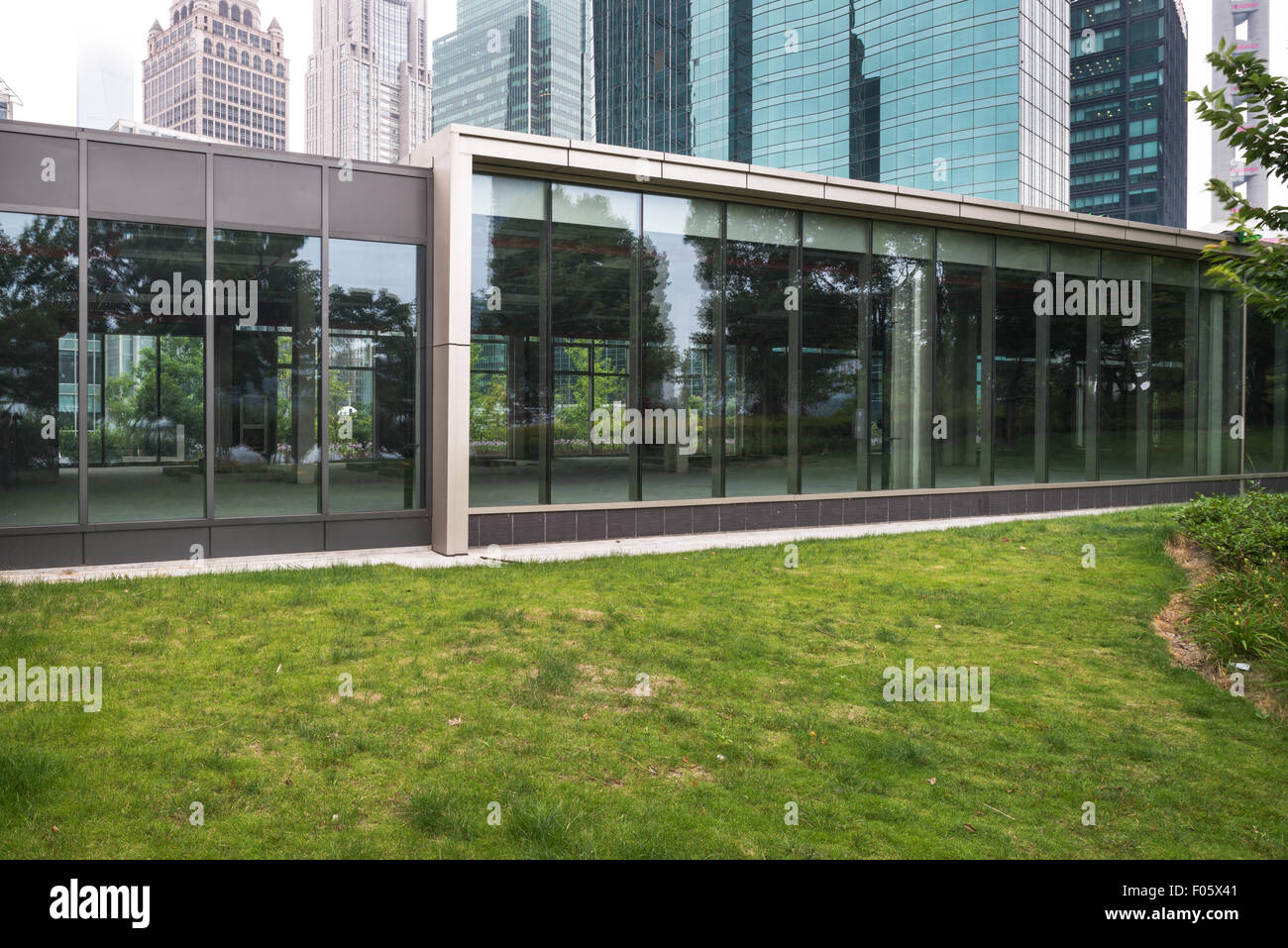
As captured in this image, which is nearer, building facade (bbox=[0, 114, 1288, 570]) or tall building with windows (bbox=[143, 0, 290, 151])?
building facade (bbox=[0, 114, 1288, 570])

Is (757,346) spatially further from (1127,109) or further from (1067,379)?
(1127,109)

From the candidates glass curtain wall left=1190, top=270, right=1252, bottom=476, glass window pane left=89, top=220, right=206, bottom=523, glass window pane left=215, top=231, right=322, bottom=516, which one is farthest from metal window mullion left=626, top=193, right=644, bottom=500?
glass curtain wall left=1190, top=270, right=1252, bottom=476

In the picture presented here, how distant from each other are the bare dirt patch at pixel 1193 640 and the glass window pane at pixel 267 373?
33.2ft

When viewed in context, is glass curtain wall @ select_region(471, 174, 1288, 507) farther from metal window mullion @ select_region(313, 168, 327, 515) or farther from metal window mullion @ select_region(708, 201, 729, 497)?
metal window mullion @ select_region(313, 168, 327, 515)

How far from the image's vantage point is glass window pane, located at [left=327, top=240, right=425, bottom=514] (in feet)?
40.4

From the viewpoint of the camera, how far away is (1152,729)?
5.90 meters

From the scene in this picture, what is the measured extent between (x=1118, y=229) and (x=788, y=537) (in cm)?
1025

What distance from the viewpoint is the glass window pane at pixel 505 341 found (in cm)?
1264

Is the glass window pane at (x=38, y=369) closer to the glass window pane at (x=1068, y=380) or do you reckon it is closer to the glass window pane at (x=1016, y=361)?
the glass window pane at (x=1016, y=361)

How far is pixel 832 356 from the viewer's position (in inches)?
619

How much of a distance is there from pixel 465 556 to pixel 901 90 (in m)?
65.6

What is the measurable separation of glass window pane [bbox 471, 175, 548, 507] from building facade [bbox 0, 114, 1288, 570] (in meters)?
0.04

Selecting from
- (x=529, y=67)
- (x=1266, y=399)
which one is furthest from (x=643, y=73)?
(x=1266, y=399)
